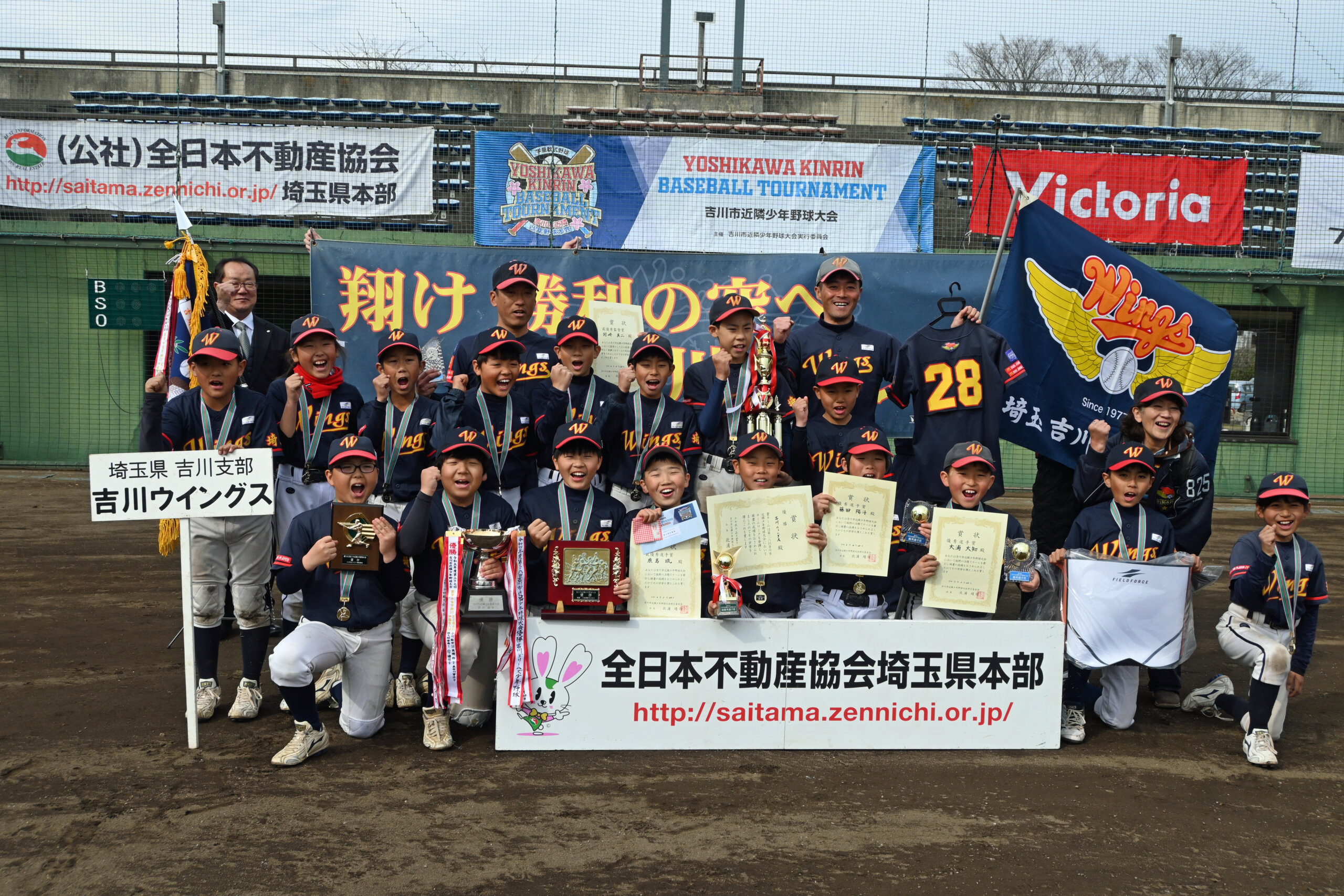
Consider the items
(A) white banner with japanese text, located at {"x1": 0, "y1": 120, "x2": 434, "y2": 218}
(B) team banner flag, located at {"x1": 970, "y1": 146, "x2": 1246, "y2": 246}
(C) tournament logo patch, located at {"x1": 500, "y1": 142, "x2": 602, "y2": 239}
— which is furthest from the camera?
(B) team banner flag, located at {"x1": 970, "y1": 146, "x2": 1246, "y2": 246}

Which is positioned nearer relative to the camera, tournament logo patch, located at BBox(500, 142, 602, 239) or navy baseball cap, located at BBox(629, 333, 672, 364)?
navy baseball cap, located at BBox(629, 333, 672, 364)

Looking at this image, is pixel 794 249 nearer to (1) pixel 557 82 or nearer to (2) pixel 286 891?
(1) pixel 557 82

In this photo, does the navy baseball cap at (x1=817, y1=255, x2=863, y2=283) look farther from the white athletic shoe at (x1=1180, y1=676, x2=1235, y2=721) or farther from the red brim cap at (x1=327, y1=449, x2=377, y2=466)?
the white athletic shoe at (x1=1180, y1=676, x2=1235, y2=721)

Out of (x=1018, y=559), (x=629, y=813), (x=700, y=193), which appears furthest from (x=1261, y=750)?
(x=700, y=193)

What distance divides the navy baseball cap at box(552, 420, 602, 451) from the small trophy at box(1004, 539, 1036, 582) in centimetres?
211

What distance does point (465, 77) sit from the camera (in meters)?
16.9

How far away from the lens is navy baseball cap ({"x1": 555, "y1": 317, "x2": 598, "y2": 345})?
19.3ft

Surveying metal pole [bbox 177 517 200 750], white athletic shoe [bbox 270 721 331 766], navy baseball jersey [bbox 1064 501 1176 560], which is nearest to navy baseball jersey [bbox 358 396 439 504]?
metal pole [bbox 177 517 200 750]

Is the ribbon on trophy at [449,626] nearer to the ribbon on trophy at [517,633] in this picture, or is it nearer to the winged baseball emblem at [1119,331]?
the ribbon on trophy at [517,633]

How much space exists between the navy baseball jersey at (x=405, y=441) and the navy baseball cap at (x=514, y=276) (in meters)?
0.89

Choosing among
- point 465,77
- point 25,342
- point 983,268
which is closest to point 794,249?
point 983,268

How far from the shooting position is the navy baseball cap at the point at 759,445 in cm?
523

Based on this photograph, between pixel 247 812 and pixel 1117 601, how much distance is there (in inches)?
162

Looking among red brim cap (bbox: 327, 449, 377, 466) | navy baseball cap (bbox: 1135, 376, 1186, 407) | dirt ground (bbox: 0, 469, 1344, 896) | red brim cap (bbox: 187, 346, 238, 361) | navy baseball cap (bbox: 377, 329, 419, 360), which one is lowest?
dirt ground (bbox: 0, 469, 1344, 896)
